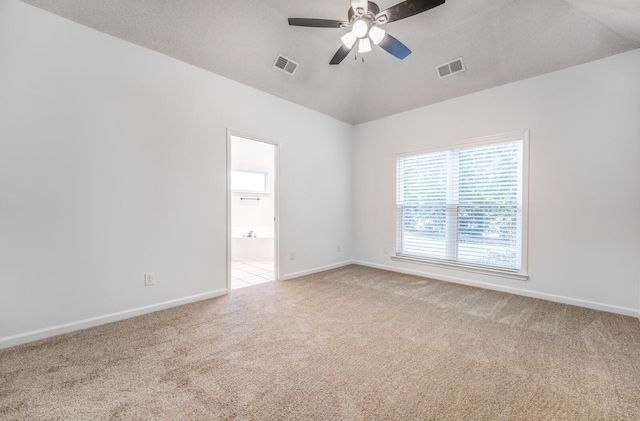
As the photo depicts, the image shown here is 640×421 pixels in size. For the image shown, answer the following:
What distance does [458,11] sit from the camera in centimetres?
286

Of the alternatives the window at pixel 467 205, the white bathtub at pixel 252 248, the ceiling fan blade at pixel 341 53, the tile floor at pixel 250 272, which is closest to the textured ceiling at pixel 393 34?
the ceiling fan blade at pixel 341 53

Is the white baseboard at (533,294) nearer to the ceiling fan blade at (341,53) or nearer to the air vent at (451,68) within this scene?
the air vent at (451,68)

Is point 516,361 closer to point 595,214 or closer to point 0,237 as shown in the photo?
point 595,214

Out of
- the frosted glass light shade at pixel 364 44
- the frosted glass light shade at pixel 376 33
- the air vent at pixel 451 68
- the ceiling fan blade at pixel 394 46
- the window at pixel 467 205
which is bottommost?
the window at pixel 467 205

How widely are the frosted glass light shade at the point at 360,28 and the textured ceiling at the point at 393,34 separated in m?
0.73

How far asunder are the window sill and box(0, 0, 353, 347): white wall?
294cm

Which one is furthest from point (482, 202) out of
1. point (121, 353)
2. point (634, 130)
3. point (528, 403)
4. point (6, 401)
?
point (6, 401)

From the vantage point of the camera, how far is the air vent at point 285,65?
3418mm

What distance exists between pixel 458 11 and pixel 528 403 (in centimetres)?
356

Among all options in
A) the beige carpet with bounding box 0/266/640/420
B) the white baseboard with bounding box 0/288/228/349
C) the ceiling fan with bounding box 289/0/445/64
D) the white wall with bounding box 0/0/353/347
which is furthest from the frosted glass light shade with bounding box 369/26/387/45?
the white baseboard with bounding box 0/288/228/349

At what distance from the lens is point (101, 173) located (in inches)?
99.3

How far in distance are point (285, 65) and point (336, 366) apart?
11.5ft

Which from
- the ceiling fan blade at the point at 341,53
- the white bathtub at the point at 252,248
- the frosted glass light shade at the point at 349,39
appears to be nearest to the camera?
the frosted glass light shade at the point at 349,39

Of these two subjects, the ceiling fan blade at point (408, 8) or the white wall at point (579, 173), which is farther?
the white wall at point (579, 173)
